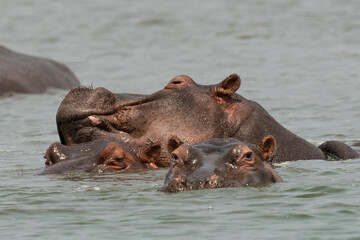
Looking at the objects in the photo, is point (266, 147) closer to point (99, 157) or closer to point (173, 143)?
point (173, 143)

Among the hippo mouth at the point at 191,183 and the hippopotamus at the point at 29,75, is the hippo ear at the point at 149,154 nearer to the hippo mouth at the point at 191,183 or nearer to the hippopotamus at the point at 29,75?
the hippo mouth at the point at 191,183

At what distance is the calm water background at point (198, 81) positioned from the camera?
8469 millimetres

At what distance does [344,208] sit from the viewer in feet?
29.0

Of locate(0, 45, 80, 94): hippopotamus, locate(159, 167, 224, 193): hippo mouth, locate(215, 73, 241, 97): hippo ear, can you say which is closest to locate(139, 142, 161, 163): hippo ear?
locate(215, 73, 241, 97): hippo ear

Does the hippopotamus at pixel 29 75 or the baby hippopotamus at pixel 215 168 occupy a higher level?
the hippopotamus at pixel 29 75

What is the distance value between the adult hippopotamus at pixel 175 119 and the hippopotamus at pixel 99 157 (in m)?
0.51

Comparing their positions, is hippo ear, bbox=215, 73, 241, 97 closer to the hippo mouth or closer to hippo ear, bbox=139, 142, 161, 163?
hippo ear, bbox=139, 142, 161, 163

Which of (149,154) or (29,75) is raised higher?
(29,75)

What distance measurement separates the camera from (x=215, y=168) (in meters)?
9.17

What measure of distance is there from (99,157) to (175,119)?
1.42m

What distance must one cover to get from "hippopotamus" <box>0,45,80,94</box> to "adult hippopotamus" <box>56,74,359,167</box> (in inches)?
344

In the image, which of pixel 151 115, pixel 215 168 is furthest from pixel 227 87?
pixel 215 168

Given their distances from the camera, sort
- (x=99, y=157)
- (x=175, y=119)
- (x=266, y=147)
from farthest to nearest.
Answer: (x=175, y=119) < (x=99, y=157) < (x=266, y=147)

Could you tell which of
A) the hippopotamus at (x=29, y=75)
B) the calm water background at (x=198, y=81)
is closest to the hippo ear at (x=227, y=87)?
the calm water background at (x=198, y=81)
